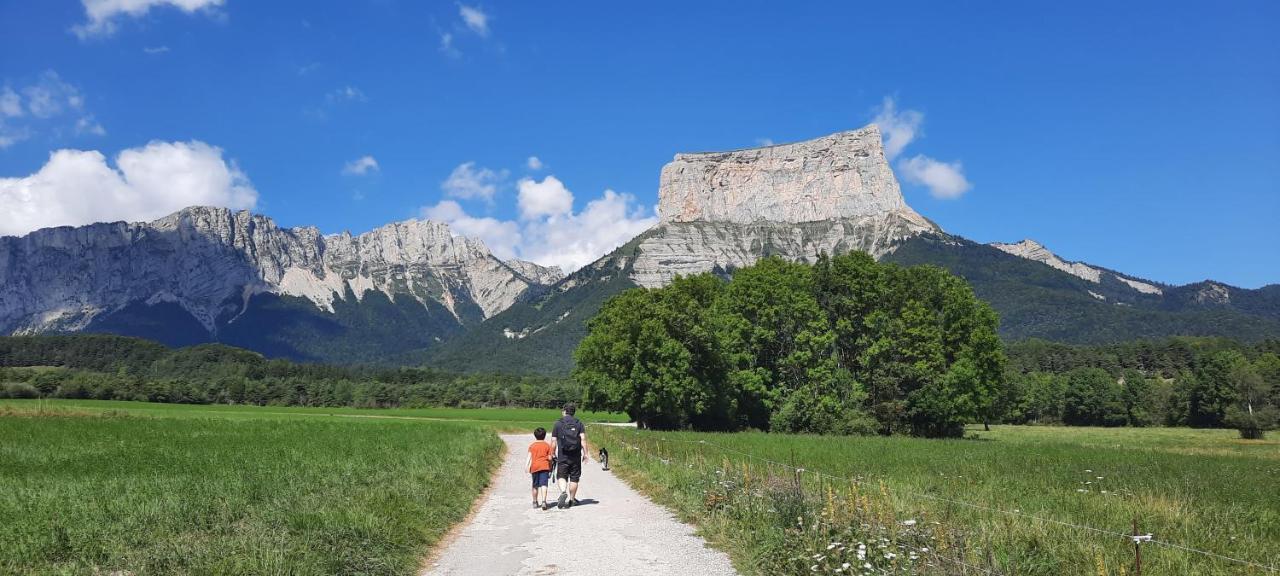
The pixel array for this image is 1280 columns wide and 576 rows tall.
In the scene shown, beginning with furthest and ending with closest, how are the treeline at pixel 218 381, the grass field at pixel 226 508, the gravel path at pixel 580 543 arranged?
the treeline at pixel 218 381 < the gravel path at pixel 580 543 < the grass field at pixel 226 508

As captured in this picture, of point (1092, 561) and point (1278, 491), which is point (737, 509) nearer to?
point (1092, 561)

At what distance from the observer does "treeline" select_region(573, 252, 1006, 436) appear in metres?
45.2

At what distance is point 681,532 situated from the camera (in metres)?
12.1

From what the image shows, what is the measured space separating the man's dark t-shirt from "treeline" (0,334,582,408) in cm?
10305

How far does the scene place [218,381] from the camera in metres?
122

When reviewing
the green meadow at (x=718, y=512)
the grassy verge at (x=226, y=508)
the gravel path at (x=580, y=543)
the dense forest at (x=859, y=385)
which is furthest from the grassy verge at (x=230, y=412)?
the gravel path at (x=580, y=543)

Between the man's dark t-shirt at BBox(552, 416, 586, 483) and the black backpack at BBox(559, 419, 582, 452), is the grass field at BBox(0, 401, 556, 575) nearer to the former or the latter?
the man's dark t-shirt at BBox(552, 416, 586, 483)

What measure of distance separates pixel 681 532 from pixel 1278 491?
1516 cm

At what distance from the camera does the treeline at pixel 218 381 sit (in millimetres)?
100000

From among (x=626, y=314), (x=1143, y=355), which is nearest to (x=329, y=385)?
(x=626, y=314)

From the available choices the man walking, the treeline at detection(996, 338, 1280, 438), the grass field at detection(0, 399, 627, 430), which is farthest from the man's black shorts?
the treeline at detection(996, 338, 1280, 438)

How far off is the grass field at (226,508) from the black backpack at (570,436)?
8.09ft

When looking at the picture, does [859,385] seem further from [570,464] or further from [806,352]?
[570,464]

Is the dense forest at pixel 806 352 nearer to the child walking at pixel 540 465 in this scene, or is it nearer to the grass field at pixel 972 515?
the grass field at pixel 972 515
